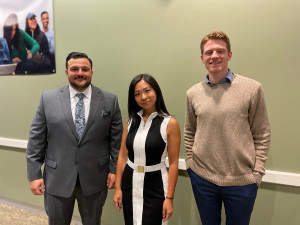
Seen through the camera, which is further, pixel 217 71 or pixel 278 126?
pixel 278 126

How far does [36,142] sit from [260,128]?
149 cm

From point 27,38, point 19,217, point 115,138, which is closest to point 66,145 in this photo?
point 115,138

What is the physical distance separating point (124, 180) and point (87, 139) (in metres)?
0.38

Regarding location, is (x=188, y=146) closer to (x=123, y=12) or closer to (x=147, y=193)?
(x=147, y=193)

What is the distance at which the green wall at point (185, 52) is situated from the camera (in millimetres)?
1594

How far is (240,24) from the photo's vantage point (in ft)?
5.39

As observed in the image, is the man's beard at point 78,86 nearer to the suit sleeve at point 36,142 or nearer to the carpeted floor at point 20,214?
the suit sleeve at point 36,142

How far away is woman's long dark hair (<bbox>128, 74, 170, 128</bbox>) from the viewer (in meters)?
1.42

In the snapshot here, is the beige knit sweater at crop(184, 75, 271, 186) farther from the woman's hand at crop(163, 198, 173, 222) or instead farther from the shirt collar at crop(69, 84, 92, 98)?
the shirt collar at crop(69, 84, 92, 98)

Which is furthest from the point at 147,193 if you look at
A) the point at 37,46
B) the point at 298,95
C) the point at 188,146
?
the point at 37,46

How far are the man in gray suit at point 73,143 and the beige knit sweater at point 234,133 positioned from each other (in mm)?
690

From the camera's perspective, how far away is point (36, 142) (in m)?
1.56

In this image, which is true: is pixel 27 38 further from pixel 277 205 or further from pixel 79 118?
pixel 277 205

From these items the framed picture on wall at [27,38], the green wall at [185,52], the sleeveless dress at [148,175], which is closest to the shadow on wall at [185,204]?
the green wall at [185,52]
